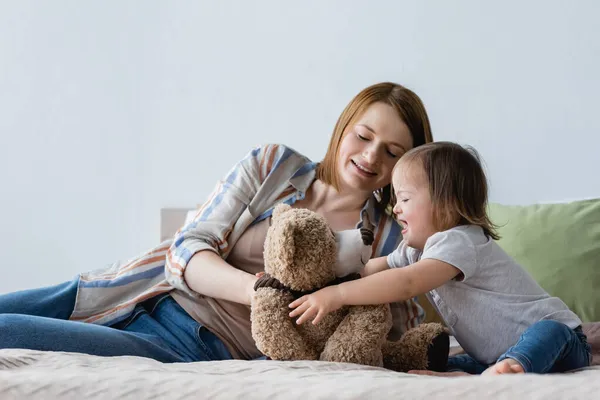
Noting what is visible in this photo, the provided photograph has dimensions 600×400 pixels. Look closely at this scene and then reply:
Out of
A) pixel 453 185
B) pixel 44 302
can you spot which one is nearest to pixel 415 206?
pixel 453 185

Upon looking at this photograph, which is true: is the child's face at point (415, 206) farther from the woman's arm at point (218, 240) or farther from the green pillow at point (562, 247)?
the green pillow at point (562, 247)

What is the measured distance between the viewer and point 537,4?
239 centimetres

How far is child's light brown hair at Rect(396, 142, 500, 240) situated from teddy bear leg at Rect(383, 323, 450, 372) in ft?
0.64

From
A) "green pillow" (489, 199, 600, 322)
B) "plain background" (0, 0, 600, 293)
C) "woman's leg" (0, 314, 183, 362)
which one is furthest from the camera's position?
"plain background" (0, 0, 600, 293)

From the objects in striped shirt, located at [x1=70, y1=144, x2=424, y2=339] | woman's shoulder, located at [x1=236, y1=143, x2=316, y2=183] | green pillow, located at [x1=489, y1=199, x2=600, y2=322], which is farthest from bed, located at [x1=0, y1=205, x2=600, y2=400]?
green pillow, located at [x1=489, y1=199, x2=600, y2=322]

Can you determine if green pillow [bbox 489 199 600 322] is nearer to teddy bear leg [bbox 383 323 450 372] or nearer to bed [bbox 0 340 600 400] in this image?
teddy bear leg [bbox 383 323 450 372]

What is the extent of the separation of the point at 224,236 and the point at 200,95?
4.54 ft

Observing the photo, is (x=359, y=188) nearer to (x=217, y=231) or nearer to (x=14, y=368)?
(x=217, y=231)

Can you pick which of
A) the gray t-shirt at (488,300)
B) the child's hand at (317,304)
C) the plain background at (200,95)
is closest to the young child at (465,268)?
the gray t-shirt at (488,300)

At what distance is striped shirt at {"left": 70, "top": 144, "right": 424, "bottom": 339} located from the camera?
1.49 meters

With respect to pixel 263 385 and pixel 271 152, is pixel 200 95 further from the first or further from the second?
pixel 263 385

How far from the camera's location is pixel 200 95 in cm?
277

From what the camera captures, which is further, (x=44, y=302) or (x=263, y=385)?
(x=44, y=302)

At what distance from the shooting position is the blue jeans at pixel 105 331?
3.87 ft
